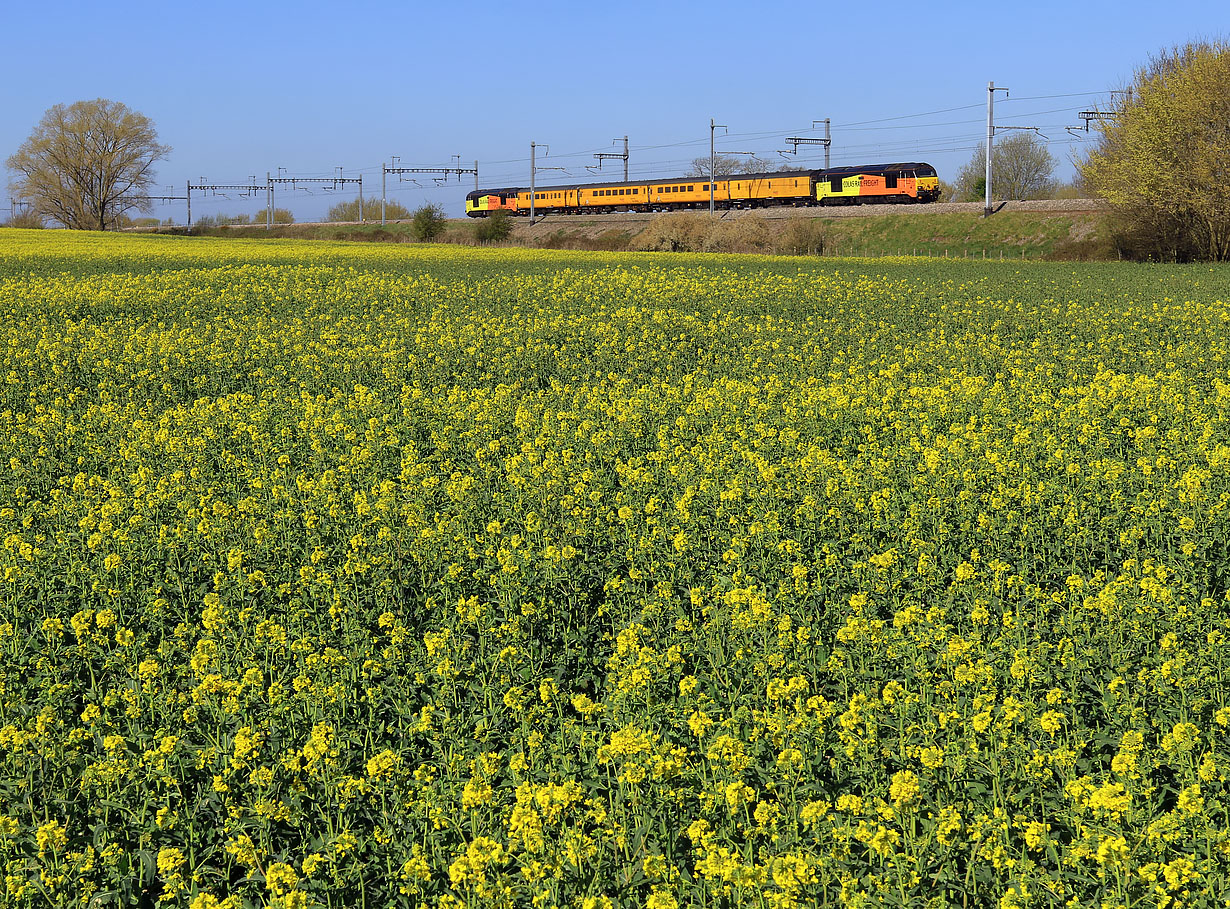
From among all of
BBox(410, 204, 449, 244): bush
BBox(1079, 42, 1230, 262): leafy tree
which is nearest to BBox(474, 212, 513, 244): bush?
BBox(410, 204, 449, 244): bush

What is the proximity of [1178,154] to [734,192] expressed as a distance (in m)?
36.5

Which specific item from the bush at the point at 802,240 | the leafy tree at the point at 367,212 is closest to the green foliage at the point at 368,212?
the leafy tree at the point at 367,212

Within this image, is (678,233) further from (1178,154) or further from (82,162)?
(82,162)

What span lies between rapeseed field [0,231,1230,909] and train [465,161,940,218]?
62.2m

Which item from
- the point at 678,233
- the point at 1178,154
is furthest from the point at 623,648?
the point at 678,233

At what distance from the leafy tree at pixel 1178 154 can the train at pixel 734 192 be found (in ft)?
66.6

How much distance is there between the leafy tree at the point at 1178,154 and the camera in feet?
159

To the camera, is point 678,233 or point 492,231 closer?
point 678,233

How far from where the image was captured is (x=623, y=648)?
536 centimetres

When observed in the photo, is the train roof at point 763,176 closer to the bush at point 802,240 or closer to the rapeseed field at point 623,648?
the bush at point 802,240

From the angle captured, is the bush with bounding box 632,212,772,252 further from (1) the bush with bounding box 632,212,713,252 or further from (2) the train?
(2) the train

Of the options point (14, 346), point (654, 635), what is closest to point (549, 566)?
point (654, 635)

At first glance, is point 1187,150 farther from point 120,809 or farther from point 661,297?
point 120,809

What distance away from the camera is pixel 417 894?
397cm
